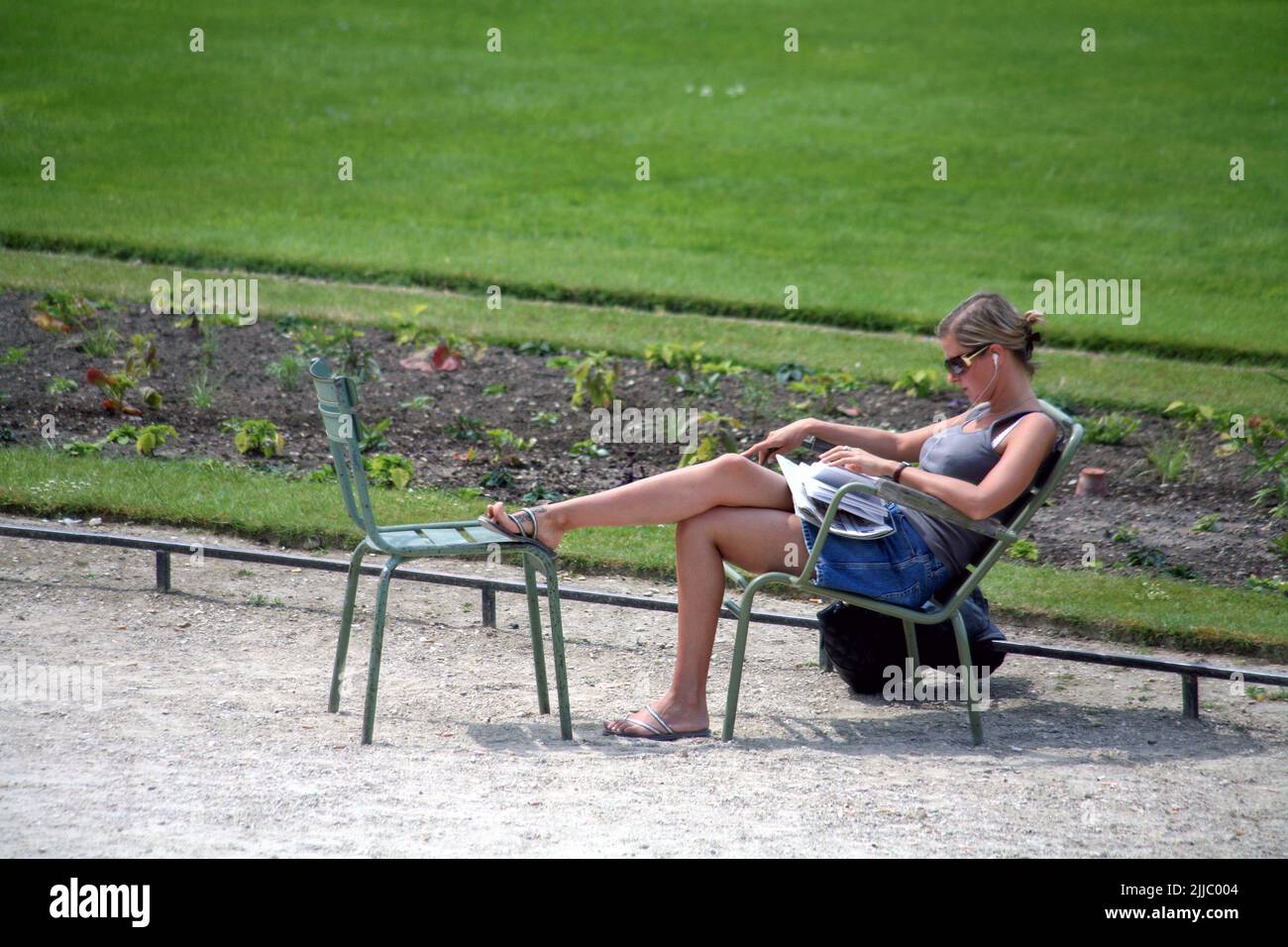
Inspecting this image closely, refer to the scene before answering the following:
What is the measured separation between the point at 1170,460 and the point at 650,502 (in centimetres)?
390

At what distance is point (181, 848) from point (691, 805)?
132 centimetres

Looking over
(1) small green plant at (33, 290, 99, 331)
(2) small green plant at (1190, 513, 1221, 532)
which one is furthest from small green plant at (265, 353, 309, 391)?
(2) small green plant at (1190, 513, 1221, 532)

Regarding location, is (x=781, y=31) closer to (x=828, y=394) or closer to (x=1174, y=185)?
(x=1174, y=185)

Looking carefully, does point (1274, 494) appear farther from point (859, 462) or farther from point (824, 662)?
point (859, 462)

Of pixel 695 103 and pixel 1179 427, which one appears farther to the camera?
pixel 695 103

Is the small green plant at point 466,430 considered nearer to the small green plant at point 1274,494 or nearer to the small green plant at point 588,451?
the small green plant at point 588,451

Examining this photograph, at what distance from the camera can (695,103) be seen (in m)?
19.9

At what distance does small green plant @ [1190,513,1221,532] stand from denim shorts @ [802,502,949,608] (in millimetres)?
2710

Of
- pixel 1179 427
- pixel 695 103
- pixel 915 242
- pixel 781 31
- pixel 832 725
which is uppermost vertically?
pixel 781 31

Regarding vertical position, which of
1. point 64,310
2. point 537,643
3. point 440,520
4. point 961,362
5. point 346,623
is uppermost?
point 64,310

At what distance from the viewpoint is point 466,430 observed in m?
8.06

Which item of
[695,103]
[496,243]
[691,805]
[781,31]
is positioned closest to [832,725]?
[691,805]

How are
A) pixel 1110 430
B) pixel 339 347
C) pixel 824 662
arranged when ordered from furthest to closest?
pixel 339 347, pixel 1110 430, pixel 824 662

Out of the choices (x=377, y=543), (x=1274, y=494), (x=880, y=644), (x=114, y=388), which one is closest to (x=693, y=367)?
(x=114, y=388)
